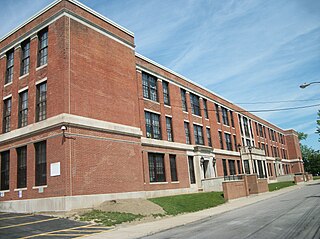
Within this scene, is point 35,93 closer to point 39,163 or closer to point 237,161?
point 39,163

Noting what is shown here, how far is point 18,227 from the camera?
573 inches

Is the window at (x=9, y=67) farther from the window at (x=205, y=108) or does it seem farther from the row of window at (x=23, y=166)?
the window at (x=205, y=108)

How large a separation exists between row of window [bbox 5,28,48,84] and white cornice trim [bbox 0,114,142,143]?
479 cm

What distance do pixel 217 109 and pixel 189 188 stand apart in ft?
51.9

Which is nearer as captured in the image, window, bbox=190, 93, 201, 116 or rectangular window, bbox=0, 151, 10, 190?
rectangular window, bbox=0, 151, 10, 190

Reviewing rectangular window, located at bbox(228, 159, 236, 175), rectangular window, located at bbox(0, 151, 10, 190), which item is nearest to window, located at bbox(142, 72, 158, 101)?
rectangular window, located at bbox(0, 151, 10, 190)

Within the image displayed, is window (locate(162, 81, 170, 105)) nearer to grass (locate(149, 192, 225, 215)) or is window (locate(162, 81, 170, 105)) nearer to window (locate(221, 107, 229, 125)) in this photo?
grass (locate(149, 192, 225, 215))

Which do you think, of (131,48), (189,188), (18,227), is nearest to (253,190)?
(189,188)

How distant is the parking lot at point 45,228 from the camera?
1288 centimetres

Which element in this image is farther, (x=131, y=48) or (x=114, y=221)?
(x=131, y=48)

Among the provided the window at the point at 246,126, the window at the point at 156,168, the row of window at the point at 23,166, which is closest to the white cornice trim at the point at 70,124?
the row of window at the point at 23,166

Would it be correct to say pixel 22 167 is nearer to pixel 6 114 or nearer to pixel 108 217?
pixel 6 114

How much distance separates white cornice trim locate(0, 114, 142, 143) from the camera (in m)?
19.4

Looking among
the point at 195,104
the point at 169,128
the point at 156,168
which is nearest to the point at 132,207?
the point at 156,168
